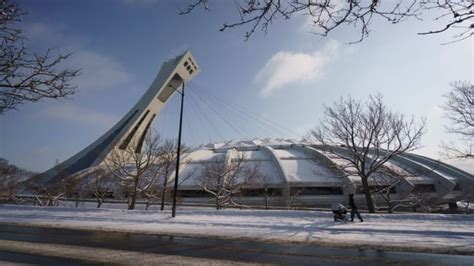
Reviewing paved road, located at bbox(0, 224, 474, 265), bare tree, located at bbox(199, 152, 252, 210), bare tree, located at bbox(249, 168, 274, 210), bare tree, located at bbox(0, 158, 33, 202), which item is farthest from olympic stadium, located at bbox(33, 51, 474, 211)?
paved road, located at bbox(0, 224, 474, 265)

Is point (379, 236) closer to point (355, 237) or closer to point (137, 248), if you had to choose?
point (355, 237)

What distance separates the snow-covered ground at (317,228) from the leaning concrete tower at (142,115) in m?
42.0

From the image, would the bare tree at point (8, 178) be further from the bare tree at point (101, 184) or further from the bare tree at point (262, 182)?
the bare tree at point (262, 182)

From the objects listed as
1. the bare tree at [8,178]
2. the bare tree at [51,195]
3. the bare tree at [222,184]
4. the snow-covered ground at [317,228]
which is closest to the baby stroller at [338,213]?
the snow-covered ground at [317,228]

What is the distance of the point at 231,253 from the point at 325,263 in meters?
2.72

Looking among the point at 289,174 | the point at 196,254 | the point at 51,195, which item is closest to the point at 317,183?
the point at 289,174

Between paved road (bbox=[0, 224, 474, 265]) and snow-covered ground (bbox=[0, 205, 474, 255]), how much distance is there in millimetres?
1325

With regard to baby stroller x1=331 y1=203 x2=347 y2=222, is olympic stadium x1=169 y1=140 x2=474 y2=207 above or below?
above

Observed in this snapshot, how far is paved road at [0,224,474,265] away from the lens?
8188 millimetres

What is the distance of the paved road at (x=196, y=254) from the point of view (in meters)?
8.19

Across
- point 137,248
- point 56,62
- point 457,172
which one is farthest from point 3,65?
point 457,172

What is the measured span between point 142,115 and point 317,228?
182 ft

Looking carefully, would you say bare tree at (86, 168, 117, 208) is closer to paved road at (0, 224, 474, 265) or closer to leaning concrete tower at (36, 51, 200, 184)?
leaning concrete tower at (36, 51, 200, 184)

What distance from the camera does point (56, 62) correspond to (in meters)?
7.29
